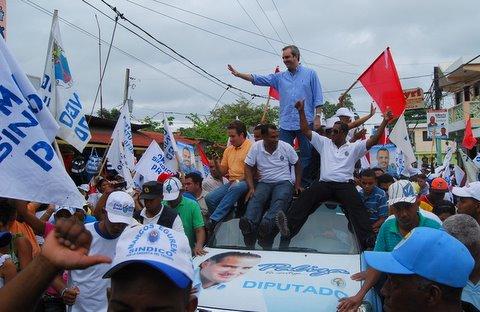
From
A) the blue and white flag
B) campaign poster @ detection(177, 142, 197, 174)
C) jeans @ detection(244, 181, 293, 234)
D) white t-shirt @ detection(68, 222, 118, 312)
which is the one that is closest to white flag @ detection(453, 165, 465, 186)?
campaign poster @ detection(177, 142, 197, 174)

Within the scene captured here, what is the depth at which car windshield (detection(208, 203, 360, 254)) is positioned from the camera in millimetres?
5590

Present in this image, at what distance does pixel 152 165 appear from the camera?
9.05 metres

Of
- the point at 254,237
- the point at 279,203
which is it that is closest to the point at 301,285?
the point at 254,237

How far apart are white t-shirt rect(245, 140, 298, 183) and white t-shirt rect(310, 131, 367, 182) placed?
453 mm

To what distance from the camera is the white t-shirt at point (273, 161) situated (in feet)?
21.6

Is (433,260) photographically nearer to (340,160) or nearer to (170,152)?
(340,160)

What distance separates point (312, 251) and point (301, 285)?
86 cm

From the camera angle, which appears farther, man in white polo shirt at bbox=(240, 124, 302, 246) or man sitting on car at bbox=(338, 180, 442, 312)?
man in white polo shirt at bbox=(240, 124, 302, 246)

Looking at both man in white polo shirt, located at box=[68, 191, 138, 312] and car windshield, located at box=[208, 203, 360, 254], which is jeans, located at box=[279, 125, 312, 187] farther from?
man in white polo shirt, located at box=[68, 191, 138, 312]

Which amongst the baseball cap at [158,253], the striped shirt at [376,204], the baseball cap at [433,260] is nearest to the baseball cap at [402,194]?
the striped shirt at [376,204]

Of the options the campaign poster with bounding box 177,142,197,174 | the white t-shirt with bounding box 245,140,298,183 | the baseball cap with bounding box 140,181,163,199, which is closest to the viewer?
the baseball cap with bounding box 140,181,163,199

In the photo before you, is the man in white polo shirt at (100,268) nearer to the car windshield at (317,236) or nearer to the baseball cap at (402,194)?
the car windshield at (317,236)

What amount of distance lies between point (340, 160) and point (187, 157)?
175 inches

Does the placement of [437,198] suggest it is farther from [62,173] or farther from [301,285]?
[62,173]
